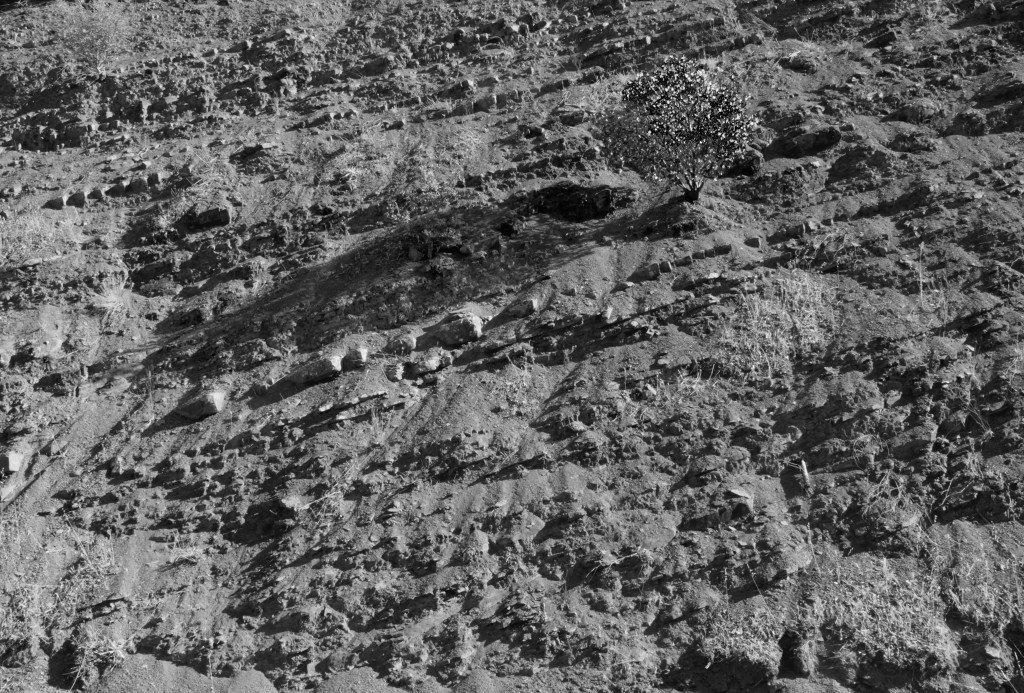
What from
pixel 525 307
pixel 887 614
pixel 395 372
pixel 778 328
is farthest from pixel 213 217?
pixel 887 614

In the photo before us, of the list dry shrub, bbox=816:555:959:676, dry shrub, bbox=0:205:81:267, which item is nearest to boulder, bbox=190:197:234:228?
dry shrub, bbox=0:205:81:267

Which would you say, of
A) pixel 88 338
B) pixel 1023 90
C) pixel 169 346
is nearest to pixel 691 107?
pixel 1023 90

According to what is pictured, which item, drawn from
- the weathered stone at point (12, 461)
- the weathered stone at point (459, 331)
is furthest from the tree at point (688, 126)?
the weathered stone at point (12, 461)

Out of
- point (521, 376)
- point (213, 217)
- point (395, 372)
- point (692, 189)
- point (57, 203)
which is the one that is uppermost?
point (57, 203)

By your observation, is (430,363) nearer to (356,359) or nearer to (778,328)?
(356,359)

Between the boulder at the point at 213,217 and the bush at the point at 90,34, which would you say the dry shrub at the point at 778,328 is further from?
the bush at the point at 90,34

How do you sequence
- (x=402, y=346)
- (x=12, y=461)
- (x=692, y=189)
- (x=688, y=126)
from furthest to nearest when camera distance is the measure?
(x=692, y=189)
(x=688, y=126)
(x=402, y=346)
(x=12, y=461)

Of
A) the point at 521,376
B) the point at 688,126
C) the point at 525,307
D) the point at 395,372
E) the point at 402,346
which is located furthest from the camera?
the point at 688,126

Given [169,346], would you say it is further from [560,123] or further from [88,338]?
[560,123]

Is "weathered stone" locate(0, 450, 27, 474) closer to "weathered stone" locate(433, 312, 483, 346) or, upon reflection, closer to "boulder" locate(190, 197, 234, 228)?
"boulder" locate(190, 197, 234, 228)
